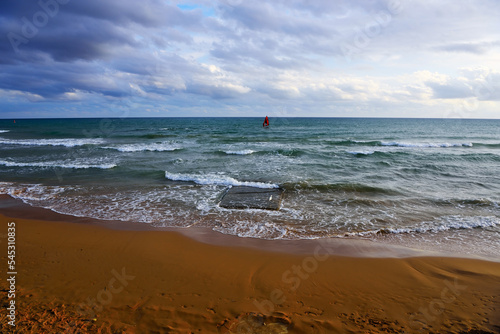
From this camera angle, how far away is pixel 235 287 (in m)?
4.77

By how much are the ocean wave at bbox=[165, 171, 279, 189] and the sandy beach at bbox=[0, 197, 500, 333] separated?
5259mm

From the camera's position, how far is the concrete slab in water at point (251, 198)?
9.25 m

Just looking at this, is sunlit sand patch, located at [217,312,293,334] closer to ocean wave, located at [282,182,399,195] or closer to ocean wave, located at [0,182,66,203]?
ocean wave, located at [282,182,399,195]

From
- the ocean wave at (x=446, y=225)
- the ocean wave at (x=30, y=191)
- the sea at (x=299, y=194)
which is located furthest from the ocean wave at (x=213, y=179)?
the ocean wave at (x=446, y=225)

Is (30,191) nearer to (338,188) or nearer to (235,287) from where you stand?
(235,287)

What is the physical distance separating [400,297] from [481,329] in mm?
1081

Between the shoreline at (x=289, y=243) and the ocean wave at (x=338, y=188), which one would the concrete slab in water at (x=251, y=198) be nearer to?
the ocean wave at (x=338, y=188)

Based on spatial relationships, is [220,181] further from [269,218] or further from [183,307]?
[183,307]

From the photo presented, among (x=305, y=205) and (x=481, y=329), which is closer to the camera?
(x=481, y=329)

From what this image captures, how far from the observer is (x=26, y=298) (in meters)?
4.25

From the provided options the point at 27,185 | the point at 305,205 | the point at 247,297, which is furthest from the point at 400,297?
the point at 27,185

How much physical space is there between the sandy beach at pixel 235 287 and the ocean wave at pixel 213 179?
526cm

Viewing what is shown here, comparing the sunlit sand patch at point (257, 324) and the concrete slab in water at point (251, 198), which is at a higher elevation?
the concrete slab in water at point (251, 198)

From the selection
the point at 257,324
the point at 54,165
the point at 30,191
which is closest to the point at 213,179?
the point at 30,191
